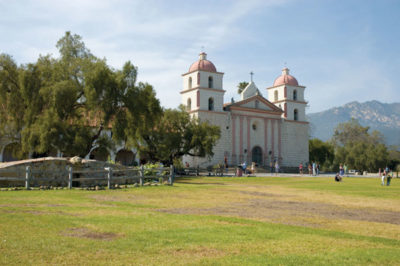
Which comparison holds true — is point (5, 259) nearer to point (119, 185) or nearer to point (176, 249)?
point (176, 249)

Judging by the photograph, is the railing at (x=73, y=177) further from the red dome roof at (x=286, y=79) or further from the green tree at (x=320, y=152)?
the green tree at (x=320, y=152)

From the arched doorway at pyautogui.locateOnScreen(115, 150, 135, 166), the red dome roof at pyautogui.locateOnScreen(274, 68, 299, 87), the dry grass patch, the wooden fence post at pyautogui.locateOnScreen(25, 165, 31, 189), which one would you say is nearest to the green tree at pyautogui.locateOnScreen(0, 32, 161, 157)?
the wooden fence post at pyautogui.locateOnScreen(25, 165, 31, 189)

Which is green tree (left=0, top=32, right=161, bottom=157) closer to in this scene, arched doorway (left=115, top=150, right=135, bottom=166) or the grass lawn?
the grass lawn

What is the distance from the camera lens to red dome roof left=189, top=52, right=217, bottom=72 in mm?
55094

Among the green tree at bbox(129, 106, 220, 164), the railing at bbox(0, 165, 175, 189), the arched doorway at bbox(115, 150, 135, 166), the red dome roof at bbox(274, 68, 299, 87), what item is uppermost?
the red dome roof at bbox(274, 68, 299, 87)

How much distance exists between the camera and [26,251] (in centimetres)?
632

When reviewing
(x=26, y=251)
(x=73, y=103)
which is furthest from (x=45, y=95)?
(x=26, y=251)

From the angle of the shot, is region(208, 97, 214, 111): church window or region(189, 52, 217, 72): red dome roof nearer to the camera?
region(189, 52, 217, 72): red dome roof

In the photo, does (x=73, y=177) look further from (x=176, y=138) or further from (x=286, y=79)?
(x=286, y=79)

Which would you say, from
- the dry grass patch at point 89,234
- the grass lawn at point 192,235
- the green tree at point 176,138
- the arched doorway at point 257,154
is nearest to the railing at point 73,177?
the grass lawn at point 192,235

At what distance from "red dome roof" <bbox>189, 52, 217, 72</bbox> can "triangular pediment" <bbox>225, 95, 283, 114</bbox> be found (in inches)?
216

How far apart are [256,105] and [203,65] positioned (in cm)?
975

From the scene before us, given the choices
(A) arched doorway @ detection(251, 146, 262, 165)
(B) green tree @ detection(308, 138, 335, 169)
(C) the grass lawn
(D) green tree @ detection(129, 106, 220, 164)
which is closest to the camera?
(C) the grass lawn

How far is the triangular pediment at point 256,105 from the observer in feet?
188
